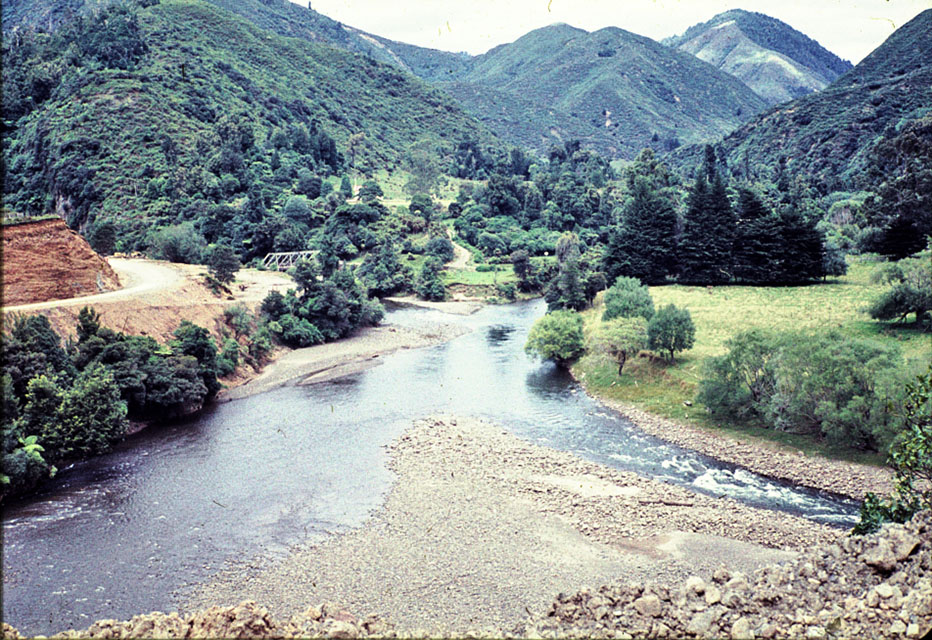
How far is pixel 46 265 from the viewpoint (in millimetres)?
51531

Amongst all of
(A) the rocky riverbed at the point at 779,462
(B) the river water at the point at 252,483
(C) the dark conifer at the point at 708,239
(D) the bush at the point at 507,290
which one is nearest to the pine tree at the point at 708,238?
(C) the dark conifer at the point at 708,239

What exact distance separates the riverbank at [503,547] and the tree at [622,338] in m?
15.9

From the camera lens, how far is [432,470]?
3566 centimetres

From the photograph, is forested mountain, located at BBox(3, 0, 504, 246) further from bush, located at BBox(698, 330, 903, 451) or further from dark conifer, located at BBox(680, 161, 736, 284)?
bush, located at BBox(698, 330, 903, 451)

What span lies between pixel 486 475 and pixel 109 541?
16.4m

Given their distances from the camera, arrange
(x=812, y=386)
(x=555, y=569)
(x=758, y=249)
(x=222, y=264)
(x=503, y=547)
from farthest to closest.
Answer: (x=758, y=249) → (x=222, y=264) → (x=812, y=386) → (x=503, y=547) → (x=555, y=569)

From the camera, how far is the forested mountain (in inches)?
3949

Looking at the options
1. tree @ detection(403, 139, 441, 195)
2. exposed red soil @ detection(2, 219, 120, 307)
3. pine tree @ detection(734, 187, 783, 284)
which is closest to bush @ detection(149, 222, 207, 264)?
exposed red soil @ detection(2, 219, 120, 307)

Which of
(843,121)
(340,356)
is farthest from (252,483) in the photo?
(843,121)

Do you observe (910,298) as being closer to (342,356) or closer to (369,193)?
(342,356)

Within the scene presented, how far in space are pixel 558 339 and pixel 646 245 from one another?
23.7 metres

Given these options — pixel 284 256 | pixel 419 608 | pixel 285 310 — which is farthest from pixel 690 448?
pixel 284 256

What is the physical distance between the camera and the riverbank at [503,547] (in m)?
23.8

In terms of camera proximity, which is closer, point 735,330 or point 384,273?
point 735,330
